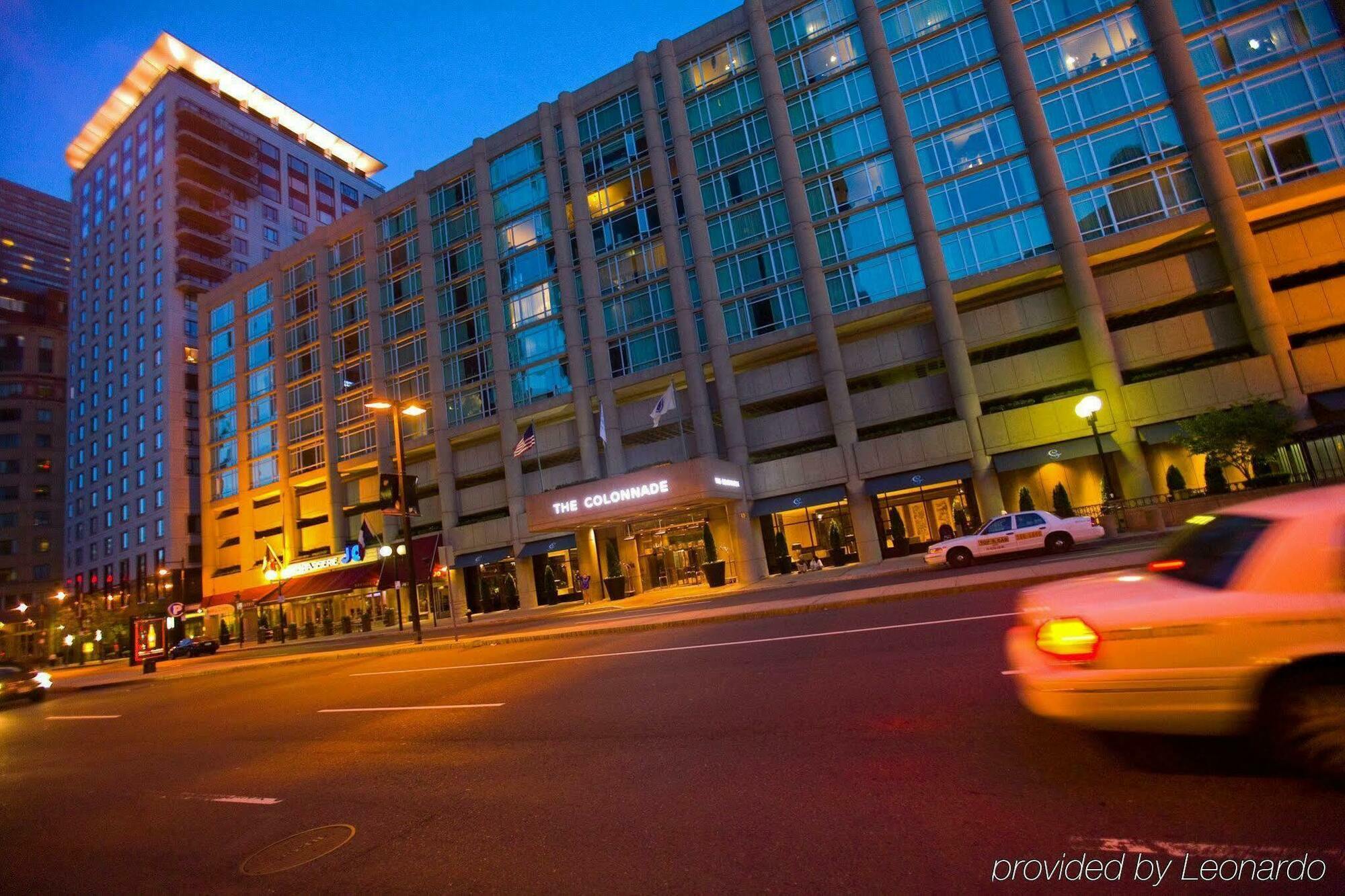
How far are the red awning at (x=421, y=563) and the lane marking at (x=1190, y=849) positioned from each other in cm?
4066

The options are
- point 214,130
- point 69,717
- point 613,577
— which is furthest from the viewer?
point 214,130

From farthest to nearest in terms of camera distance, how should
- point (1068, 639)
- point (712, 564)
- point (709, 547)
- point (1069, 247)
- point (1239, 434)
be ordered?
point (709, 547) → point (712, 564) → point (1069, 247) → point (1239, 434) → point (1068, 639)

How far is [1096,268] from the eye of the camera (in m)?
31.6

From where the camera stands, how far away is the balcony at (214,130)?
222 feet

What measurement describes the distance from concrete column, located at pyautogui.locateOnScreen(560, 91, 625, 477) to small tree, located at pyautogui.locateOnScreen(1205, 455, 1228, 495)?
87.5ft

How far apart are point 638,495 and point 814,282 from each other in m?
14.9

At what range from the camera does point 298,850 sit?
4715 millimetres

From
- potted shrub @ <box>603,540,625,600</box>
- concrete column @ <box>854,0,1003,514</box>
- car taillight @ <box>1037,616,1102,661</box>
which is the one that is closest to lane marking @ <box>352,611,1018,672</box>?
car taillight @ <box>1037,616,1102,661</box>

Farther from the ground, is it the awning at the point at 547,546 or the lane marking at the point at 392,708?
the awning at the point at 547,546

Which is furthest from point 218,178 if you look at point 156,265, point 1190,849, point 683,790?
point 1190,849

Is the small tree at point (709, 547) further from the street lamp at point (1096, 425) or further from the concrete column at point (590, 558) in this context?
the street lamp at point (1096, 425)

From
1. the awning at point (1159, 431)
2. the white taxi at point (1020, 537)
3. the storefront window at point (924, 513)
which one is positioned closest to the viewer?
the white taxi at point (1020, 537)

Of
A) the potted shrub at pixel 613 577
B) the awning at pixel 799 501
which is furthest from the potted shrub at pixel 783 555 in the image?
the potted shrub at pixel 613 577

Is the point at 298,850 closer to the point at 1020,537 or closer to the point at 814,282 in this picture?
the point at 1020,537
